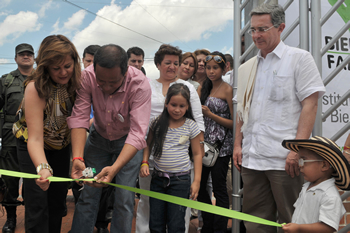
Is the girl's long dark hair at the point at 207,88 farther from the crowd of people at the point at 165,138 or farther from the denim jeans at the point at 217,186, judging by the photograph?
the denim jeans at the point at 217,186

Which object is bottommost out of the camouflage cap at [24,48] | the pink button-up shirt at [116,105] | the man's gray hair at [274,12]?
the pink button-up shirt at [116,105]

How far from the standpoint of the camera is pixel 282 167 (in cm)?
245

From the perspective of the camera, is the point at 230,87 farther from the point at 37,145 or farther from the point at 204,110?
the point at 37,145

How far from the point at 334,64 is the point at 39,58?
8.98ft

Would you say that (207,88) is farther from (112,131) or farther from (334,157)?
(334,157)

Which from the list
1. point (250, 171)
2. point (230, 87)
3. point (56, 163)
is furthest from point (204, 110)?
point (56, 163)

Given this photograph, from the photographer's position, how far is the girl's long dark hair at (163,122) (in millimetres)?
3074

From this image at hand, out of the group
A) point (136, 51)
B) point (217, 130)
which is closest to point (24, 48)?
point (136, 51)

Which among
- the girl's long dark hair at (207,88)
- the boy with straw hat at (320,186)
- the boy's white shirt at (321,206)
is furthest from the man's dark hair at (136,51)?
the boy's white shirt at (321,206)

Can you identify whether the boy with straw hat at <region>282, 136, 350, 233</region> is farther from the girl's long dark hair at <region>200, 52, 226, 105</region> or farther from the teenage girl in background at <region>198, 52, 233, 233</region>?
the girl's long dark hair at <region>200, 52, 226, 105</region>

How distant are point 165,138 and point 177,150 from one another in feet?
0.54

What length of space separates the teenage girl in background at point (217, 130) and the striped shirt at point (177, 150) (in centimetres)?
47

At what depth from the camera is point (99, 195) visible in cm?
A: 272

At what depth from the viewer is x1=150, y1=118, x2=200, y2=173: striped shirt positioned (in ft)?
9.89
